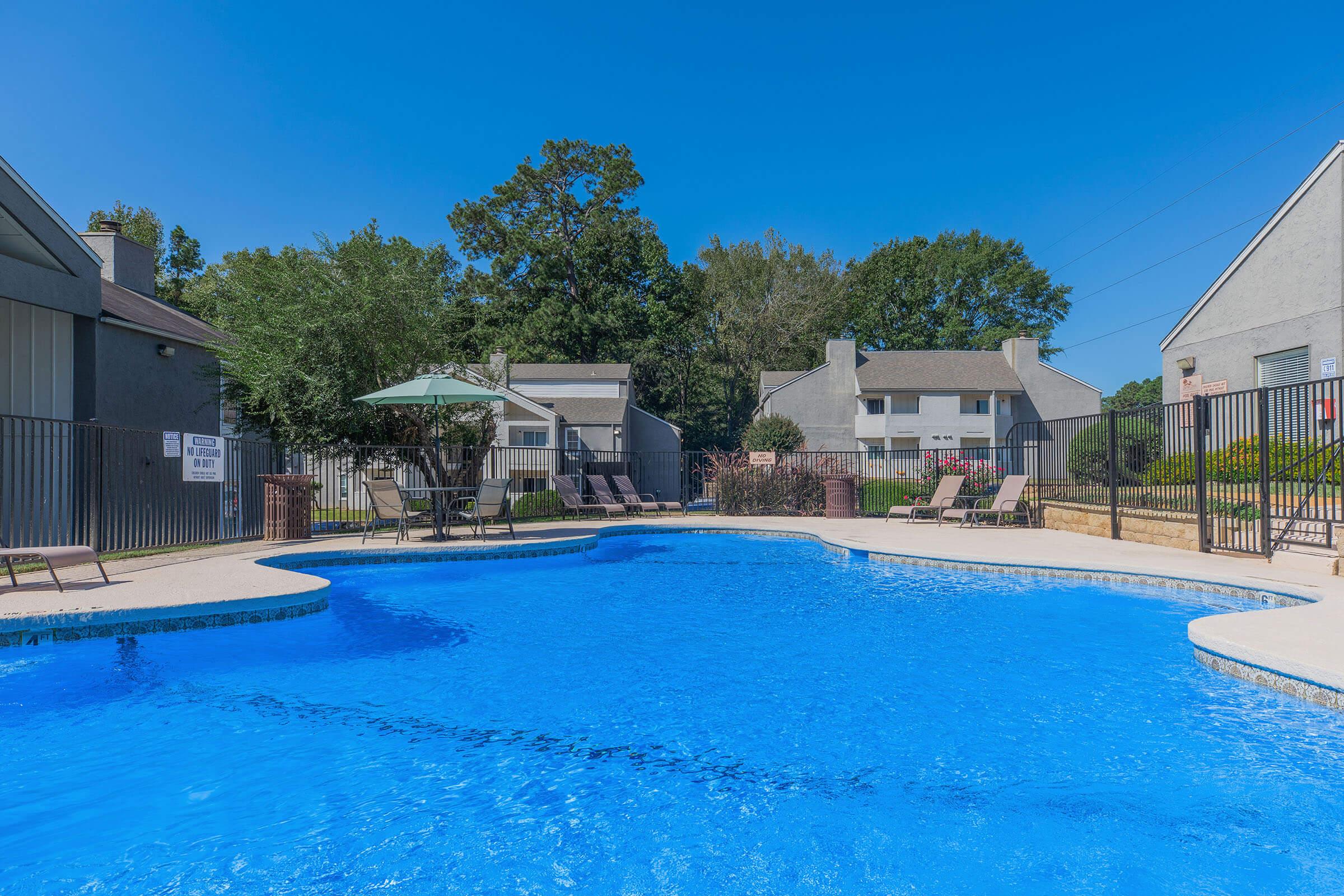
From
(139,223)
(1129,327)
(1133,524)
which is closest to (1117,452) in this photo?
(1133,524)

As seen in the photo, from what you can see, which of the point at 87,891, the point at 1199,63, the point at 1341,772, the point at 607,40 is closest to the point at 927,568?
the point at 1341,772

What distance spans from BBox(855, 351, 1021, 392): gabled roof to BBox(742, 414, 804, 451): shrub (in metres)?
9.15

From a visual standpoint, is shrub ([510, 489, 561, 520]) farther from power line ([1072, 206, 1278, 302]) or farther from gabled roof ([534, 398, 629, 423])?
power line ([1072, 206, 1278, 302])

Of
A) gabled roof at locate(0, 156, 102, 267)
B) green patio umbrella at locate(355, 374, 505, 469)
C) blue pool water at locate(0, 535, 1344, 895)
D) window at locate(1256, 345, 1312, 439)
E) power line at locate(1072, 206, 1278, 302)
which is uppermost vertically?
power line at locate(1072, 206, 1278, 302)

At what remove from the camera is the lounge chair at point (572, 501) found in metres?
16.6

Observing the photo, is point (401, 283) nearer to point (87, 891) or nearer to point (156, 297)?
point (156, 297)

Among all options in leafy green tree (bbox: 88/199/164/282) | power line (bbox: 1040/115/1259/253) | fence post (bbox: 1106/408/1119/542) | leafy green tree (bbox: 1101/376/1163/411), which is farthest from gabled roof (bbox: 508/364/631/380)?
leafy green tree (bbox: 1101/376/1163/411)

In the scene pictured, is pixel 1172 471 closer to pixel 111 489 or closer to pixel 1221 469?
pixel 1221 469

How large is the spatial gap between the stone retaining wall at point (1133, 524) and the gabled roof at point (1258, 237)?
344 inches

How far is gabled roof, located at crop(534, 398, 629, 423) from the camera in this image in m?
31.1

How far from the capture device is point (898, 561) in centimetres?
1032

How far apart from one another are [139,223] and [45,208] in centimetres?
2720

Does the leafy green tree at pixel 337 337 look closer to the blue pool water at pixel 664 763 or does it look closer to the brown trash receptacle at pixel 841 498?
the blue pool water at pixel 664 763

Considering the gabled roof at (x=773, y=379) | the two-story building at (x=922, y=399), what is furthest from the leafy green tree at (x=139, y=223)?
the gabled roof at (x=773, y=379)
